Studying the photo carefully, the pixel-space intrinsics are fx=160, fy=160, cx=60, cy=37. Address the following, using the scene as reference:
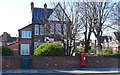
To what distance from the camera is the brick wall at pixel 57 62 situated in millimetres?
15305

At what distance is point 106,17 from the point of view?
2088 cm

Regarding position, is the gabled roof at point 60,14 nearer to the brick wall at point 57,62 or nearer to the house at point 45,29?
the house at point 45,29

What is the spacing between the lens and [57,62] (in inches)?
630

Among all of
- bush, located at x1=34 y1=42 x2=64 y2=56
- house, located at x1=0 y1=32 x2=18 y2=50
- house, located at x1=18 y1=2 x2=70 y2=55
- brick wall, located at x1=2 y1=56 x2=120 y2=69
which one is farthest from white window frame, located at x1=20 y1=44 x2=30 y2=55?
brick wall, located at x1=2 y1=56 x2=120 y2=69

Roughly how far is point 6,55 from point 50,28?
6.19 metres

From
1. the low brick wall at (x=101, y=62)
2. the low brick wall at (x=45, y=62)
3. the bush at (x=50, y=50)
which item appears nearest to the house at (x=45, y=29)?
the bush at (x=50, y=50)

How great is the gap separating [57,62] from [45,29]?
622 cm

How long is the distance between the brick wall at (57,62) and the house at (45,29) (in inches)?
151

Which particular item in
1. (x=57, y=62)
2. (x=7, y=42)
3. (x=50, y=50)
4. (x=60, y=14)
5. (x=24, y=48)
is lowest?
(x=57, y=62)

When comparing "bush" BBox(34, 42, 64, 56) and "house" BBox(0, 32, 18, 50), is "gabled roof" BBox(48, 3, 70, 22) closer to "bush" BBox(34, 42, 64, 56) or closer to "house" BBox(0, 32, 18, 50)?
"bush" BBox(34, 42, 64, 56)

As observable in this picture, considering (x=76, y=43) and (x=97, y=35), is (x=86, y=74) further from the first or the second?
(x=97, y=35)

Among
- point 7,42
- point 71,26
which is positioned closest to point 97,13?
point 71,26

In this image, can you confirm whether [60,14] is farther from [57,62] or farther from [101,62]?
[101,62]

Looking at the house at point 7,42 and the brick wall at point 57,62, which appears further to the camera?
the house at point 7,42
